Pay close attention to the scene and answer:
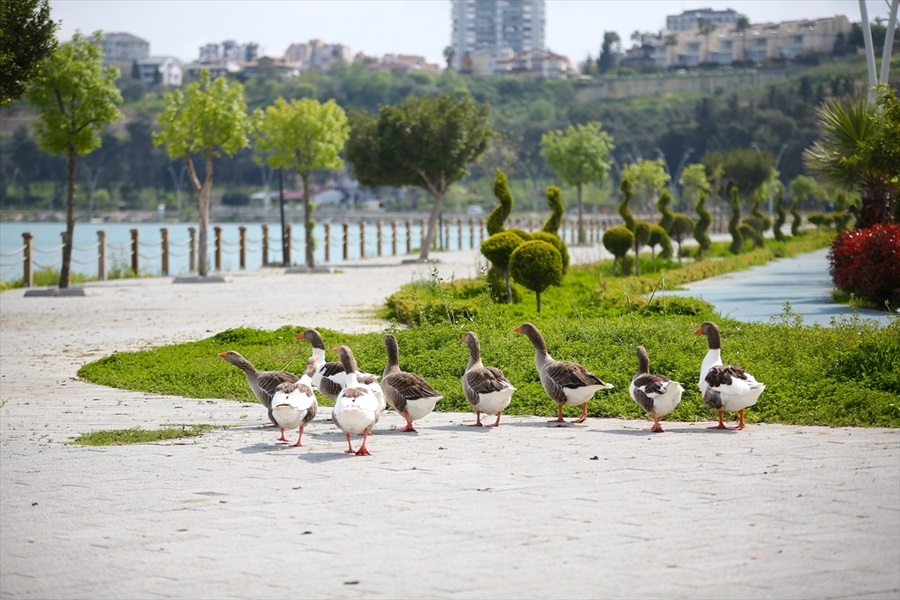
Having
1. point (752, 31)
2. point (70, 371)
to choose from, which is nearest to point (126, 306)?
point (70, 371)

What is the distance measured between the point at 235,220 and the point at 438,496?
105m

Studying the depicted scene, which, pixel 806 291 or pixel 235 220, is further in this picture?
pixel 235 220

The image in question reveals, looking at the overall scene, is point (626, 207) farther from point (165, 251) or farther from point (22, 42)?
point (22, 42)

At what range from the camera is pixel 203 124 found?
29438 mm

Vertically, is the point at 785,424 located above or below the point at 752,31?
below

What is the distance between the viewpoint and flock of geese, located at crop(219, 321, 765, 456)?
8273 millimetres

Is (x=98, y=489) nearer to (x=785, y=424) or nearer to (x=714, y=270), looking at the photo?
(x=785, y=424)

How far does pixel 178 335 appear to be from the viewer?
16.6 m

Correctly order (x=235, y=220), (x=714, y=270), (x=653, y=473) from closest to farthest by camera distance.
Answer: (x=653, y=473) → (x=714, y=270) → (x=235, y=220)

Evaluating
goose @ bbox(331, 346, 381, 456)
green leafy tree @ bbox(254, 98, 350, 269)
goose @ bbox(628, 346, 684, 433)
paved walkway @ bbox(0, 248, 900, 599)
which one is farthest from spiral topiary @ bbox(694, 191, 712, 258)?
goose @ bbox(331, 346, 381, 456)

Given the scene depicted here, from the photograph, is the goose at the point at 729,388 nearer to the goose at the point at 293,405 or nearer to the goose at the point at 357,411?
the goose at the point at 357,411

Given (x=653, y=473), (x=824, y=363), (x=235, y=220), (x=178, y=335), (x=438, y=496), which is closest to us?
(x=438, y=496)

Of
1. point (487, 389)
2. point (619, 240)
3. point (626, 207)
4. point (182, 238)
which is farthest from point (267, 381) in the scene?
point (182, 238)

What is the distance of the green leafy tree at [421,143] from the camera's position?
129 feet
